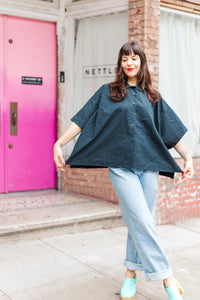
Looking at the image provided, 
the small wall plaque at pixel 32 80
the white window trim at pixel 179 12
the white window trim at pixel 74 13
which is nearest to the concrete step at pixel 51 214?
the white window trim at pixel 74 13

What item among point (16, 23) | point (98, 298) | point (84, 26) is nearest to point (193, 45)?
point (84, 26)

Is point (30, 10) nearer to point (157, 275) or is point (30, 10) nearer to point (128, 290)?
point (128, 290)

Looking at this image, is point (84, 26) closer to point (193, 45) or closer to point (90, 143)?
point (193, 45)

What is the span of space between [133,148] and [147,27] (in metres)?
2.86

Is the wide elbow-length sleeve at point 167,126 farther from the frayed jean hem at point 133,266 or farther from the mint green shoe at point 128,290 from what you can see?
the mint green shoe at point 128,290

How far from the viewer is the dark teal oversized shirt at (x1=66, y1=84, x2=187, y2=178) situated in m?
3.26

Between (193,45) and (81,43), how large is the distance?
1576 millimetres

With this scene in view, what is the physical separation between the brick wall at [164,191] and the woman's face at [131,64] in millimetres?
2719

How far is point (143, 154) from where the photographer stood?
3279 mm

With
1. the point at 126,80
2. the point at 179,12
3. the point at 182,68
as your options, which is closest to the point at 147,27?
the point at 179,12

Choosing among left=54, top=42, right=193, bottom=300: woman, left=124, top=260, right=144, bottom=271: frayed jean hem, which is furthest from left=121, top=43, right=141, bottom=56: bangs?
left=124, top=260, right=144, bottom=271: frayed jean hem

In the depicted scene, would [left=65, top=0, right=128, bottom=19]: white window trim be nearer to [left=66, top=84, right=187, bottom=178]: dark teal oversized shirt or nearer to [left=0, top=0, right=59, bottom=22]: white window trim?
[left=0, top=0, right=59, bottom=22]: white window trim

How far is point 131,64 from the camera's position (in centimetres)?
332

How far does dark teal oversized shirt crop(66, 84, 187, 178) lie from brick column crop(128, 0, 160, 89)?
2485 millimetres
